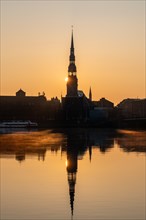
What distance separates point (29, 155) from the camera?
48.5 meters

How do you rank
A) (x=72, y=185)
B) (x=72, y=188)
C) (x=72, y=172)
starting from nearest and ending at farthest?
1. (x=72, y=188)
2. (x=72, y=185)
3. (x=72, y=172)

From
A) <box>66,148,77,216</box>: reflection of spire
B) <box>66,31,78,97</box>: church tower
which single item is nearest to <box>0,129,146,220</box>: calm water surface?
<box>66,148,77,216</box>: reflection of spire

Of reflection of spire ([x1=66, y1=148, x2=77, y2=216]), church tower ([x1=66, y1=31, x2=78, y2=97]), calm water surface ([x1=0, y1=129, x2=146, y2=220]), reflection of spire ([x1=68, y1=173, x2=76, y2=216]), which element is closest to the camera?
calm water surface ([x1=0, y1=129, x2=146, y2=220])

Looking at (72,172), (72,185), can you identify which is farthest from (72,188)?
(72,172)

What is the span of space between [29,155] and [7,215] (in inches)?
1079

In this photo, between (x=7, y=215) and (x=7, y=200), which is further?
(x=7, y=200)

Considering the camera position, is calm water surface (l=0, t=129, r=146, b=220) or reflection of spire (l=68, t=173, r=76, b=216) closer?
calm water surface (l=0, t=129, r=146, b=220)

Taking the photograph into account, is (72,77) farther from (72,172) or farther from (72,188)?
(72,188)

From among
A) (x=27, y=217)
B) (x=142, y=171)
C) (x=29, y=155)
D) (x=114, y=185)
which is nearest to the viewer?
(x=27, y=217)

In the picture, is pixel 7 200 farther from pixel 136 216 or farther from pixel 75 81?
pixel 75 81

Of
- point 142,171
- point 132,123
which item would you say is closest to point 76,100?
point 132,123

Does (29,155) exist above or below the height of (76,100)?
below

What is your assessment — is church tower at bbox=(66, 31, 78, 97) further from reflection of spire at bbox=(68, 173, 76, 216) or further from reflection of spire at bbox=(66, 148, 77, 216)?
reflection of spire at bbox=(68, 173, 76, 216)

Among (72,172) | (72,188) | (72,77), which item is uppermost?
(72,77)
